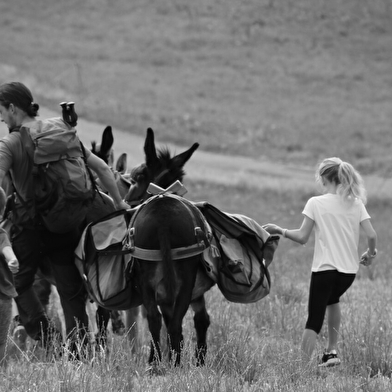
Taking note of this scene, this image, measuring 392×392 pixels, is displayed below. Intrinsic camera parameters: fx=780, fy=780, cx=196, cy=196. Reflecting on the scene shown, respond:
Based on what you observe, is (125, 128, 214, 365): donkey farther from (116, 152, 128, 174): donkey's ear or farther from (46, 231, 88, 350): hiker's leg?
(116, 152, 128, 174): donkey's ear

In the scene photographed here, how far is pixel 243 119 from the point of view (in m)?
25.2

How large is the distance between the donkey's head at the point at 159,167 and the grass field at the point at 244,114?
113 cm

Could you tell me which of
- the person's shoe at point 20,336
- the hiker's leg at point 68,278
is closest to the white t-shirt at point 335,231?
the hiker's leg at point 68,278

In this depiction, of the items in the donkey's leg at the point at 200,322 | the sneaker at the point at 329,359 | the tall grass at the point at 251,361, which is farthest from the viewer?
the donkey's leg at the point at 200,322

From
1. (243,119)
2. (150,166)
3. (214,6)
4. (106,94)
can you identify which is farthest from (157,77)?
(150,166)

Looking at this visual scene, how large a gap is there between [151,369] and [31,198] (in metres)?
1.47

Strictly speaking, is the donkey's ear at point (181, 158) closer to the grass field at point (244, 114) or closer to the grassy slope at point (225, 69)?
the grass field at point (244, 114)

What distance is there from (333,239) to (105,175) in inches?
66.2

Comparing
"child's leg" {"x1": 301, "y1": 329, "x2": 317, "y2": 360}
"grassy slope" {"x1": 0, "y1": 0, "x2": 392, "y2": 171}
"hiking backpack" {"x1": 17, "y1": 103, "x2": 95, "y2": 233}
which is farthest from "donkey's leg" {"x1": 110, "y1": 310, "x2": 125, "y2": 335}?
"grassy slope" {"x1": 0, "y1": 0, "x2": 392, "y2": 171}

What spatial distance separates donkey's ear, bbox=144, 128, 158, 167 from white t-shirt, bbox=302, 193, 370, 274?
47.7 inches

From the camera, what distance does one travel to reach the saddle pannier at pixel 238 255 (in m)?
5.23

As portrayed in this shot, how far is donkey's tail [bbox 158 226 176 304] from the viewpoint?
4.89m

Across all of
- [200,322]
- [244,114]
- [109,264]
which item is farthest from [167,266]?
[244,114]

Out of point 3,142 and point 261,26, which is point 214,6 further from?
point 3,142
